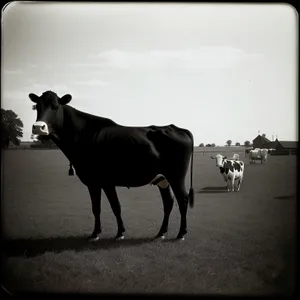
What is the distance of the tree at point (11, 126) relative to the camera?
244 cm

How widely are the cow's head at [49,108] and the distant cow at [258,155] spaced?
1148mm

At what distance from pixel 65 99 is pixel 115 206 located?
70cm

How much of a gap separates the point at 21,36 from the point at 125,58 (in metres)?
0.63

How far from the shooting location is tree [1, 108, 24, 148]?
7.99 feet

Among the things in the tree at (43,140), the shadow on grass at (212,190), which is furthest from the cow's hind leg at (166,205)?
the tree at (43,140)

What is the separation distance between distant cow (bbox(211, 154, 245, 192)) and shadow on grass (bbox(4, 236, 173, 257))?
22.8 inches

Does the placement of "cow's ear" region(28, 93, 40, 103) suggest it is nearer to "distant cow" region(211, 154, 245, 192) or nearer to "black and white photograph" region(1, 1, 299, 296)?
"black and white photograph" region(1, 1, 299, 296)

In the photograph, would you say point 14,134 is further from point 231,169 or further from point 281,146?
point 281,146

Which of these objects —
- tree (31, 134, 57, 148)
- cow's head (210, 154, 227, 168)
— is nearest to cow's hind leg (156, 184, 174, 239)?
cow's head (210, 154, 227, 168)

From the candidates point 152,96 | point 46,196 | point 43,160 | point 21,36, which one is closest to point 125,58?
point 152,96

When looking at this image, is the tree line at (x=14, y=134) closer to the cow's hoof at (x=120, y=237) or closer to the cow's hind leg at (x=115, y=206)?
the cow's hind leg at (x=115, y=206)

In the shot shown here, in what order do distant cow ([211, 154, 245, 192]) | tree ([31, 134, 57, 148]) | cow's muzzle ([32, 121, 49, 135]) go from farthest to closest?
distant cow ([211, 154, 245, 192]) < tree ([31, 134, 57, 148]) < cow's muzzle ([32, 121, 49, 135])

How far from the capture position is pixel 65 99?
2.38 m

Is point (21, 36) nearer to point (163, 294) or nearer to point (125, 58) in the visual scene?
point (125, 58)
